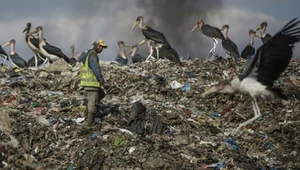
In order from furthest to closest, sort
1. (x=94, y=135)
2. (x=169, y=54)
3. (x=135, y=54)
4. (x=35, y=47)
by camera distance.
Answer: (x=135, y=54)
(x=35, y=47)
(x=169, y=54)
(x=94, y=135)

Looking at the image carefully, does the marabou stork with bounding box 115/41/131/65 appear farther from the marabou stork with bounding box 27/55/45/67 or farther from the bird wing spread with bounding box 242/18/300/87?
the bird wing spread with bounding box 242/18/300/87

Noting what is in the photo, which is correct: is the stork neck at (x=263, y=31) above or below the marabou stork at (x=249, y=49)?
above

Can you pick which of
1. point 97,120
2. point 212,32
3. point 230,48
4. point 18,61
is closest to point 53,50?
point 18,61

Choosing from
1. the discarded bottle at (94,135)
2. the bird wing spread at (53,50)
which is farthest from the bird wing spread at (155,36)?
the discarded bottle at (94,135)

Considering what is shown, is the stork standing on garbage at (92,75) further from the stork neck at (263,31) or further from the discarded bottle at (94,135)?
the stork neck at (263,31)

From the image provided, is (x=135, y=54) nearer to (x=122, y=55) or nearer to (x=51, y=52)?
(x=122, y=55)

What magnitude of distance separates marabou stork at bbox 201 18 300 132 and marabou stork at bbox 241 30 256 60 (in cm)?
1068

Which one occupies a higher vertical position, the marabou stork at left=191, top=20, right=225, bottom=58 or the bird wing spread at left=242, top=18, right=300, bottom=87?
the marabou stork at left=191, top=20, right=225, bottom=58

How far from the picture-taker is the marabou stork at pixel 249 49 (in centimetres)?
1860

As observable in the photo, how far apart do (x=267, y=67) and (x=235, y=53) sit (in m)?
10.3

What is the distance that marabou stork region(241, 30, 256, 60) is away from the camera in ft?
61.0

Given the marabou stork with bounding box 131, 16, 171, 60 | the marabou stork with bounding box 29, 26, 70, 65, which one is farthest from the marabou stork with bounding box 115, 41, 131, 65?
the marabou stork with bounding box 29, 26, 70, 65

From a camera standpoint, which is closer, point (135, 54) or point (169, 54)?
point (169, 54)

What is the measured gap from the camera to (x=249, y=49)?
19219 mm
